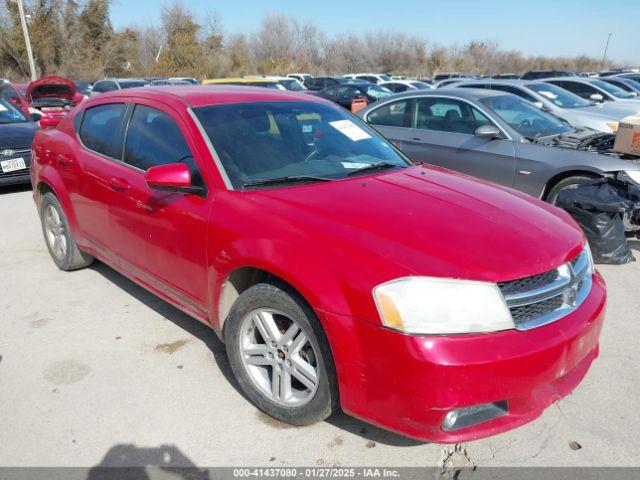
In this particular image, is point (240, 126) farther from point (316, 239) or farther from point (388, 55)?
point (388, 55)

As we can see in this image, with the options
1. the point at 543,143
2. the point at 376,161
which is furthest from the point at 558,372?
the point at 543,143

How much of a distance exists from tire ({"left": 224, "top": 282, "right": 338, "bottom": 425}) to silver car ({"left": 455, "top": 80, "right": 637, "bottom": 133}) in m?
7.71

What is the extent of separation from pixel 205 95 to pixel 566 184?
4.01 meters

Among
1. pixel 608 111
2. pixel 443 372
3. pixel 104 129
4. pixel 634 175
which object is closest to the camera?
pixel 443 372

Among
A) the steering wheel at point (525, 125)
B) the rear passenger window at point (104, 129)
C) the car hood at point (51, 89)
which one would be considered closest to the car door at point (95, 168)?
the rear passenger window at point (104, 129)

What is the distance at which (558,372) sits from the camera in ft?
7.39

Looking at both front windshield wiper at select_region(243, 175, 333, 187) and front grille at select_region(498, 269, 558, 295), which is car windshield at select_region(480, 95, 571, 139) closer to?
front windshield wiper at select_region(243, 175, 333, 187)

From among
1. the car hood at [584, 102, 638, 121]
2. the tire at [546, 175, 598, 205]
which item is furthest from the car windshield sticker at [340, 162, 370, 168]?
the car hood at [584, 102, 638, 121]

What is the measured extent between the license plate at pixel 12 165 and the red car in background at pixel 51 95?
8274mm

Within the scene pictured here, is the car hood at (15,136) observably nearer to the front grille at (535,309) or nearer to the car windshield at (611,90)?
the front grille at (535,309)

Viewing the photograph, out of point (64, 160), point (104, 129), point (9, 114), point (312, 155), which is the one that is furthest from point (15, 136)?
point (312, 155)

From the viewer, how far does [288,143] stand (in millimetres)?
3279

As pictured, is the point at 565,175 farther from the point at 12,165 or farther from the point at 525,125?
the point at 12,165

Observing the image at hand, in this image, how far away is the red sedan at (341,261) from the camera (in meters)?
2.12
